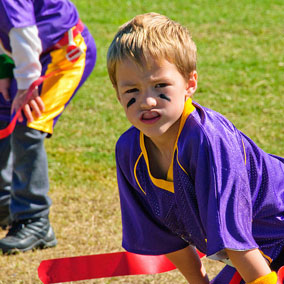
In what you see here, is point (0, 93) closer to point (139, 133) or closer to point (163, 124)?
point (139, 133)

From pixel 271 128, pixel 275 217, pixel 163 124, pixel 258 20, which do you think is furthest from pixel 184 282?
pixel 258 20

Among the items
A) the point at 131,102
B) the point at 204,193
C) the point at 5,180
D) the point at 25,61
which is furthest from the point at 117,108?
the point at 204,193

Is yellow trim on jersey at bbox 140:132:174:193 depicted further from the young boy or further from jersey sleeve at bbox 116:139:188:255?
jersey sleeve at bbox 116:139:188:255

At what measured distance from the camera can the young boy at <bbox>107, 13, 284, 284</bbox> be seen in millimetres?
2186

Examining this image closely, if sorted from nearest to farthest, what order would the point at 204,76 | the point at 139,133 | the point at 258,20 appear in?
the point at 139,133 < the point at 204,76 < the point at 258,20

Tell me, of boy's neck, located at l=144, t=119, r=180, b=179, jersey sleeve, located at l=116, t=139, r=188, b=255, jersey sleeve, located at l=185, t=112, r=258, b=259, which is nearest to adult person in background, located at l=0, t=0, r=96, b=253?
jersey sleeve, located at l=116, t=139, r=188, b=255

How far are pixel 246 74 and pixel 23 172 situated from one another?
150 inches

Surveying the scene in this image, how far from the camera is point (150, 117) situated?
2318 mm

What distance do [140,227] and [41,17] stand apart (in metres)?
1.69

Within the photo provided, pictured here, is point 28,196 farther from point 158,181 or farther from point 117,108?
point 117,108

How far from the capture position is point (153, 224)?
8.83 ft

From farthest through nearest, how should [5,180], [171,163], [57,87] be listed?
[5,180] < [57,87] < [171,163]

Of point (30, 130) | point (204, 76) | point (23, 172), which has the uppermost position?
point (30, 130)

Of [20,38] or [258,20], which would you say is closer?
[20,38]
